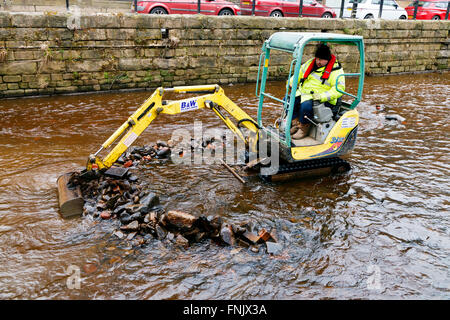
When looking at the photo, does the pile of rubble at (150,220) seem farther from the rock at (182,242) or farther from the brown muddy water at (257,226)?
the brown muddy water at (257,226)

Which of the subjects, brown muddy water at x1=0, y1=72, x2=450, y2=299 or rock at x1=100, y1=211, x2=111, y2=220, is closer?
brown muddy water at x1=0, y1=72, x2=450, y2=299

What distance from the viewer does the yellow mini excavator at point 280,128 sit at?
5270mm

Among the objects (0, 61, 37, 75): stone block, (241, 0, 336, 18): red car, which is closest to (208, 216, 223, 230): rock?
(0, 61, 37, 75): stone block

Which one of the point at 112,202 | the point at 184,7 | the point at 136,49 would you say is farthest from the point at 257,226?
the point at 184,7

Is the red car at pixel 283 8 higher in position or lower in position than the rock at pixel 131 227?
higher

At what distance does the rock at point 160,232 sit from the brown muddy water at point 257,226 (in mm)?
108

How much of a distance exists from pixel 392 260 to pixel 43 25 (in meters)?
10.3

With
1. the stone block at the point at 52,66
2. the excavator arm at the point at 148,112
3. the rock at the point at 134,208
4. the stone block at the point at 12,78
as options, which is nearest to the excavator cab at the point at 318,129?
the excavator arm at the point at 148,112

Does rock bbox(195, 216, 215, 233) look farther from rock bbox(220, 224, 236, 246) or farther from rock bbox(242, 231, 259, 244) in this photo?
rock bbox(242, 231, 259, 244)

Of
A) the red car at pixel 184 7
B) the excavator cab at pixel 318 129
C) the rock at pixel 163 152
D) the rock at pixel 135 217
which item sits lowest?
the rock at pixel 135 217

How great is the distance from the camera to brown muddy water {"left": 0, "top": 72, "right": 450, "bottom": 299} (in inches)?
154

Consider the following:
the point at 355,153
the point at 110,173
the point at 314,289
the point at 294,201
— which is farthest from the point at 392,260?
the point at 110,173

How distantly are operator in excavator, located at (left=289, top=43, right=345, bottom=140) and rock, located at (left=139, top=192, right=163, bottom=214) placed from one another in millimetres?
2719

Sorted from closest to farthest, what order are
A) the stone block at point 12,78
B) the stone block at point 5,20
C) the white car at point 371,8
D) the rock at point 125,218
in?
the rock at point 125,218
the stone block at point 5,20
the stone block at point 12,78
the white car at point 371,8
